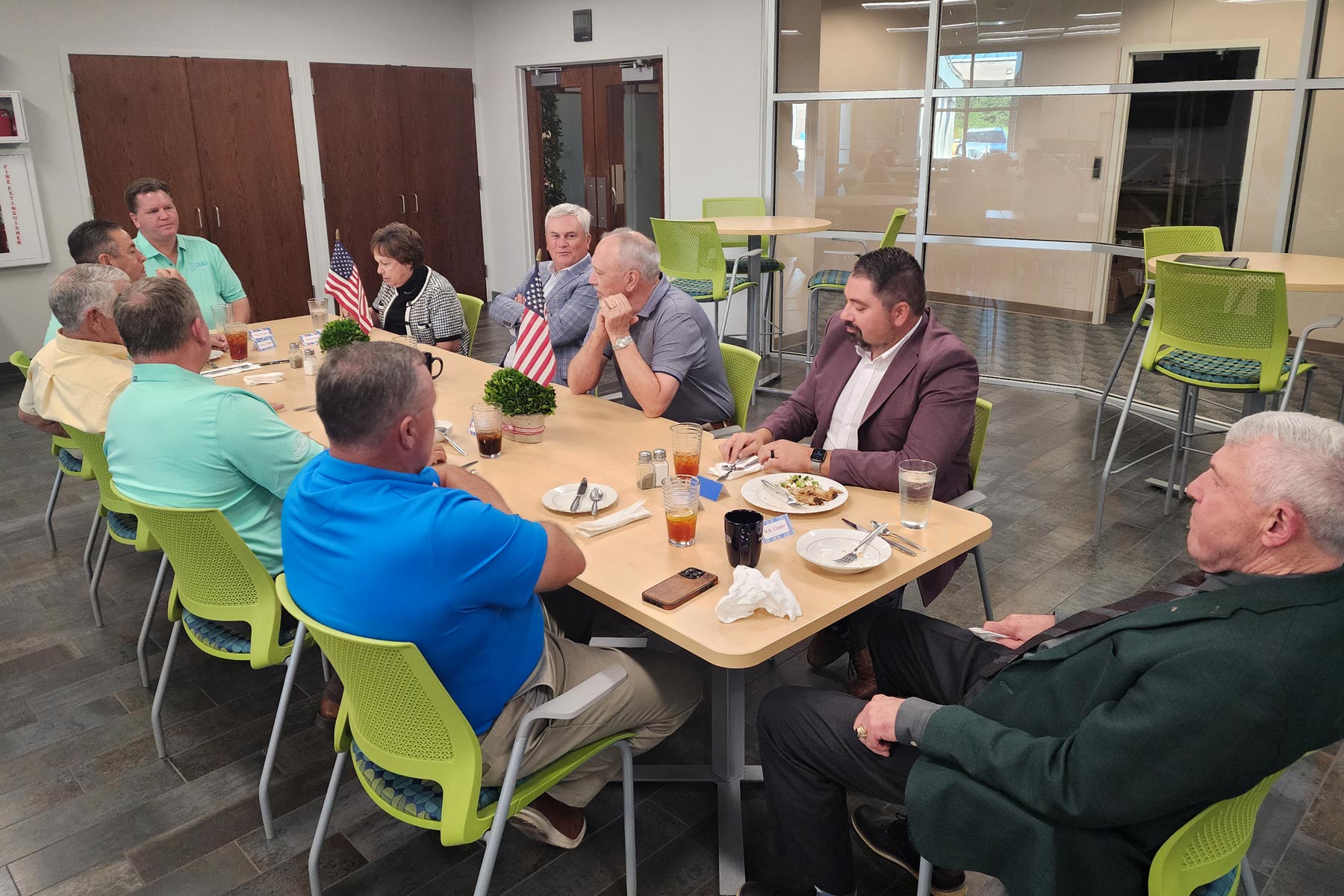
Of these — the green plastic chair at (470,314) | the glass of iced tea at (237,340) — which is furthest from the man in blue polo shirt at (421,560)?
the green plastic chair at (470,314)

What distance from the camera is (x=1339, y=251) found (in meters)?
4.89

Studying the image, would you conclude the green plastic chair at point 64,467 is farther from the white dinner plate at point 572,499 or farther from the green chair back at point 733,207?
the green chair back at point 733,207

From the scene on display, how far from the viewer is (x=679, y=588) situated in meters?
1.86

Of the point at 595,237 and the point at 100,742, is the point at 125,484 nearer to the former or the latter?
the point at 100,742

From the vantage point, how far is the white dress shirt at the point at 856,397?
272 cm

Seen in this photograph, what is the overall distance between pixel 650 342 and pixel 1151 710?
2.21m

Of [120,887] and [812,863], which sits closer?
[812,863]

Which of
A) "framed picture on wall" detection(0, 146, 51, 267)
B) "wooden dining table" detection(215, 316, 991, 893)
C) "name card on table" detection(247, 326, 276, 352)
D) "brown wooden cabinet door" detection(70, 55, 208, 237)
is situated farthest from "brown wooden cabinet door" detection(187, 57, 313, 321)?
"wooden dining table" detection(215, 316, 991, 893)

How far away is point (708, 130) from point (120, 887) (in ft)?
21.5

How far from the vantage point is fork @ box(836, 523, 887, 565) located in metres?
1.95

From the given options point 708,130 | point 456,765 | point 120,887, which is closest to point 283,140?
point 708,130

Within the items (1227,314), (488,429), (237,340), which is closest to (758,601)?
(488,429)

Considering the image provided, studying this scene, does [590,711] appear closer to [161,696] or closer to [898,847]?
[898,847]

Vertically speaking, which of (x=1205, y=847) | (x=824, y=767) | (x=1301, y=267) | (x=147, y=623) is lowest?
(x=147, y=623)
